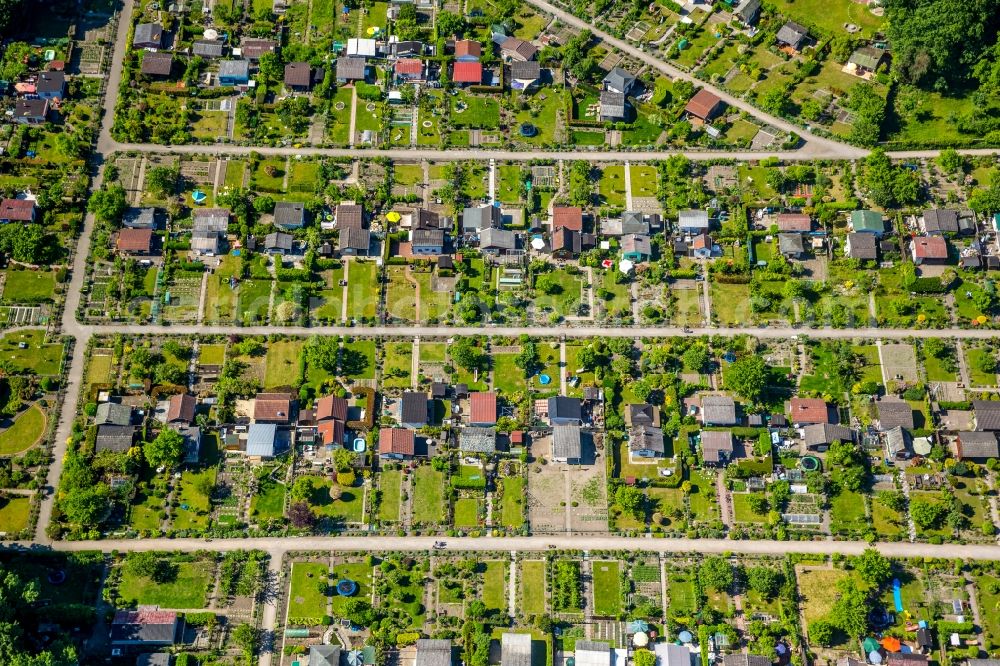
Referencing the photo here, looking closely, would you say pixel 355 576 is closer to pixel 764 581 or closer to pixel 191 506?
pixel 191 506

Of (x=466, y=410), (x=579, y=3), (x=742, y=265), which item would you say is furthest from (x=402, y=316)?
(x=579, y=3)

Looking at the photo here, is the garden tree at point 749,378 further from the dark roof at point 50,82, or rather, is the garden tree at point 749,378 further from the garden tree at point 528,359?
the dark roof at point 50,82

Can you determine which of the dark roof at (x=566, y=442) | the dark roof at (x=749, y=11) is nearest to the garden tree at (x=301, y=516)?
the dark roof at (x=566, y=442)

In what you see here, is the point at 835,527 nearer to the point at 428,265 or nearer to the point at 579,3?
the point at 428,265

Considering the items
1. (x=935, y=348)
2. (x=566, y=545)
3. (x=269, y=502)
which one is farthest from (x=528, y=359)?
(x=935, y=348)

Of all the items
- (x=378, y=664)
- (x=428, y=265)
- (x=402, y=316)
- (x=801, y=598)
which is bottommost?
(x=378, y=664)

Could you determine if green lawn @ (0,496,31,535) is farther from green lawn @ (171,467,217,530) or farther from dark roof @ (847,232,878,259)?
dark roof @ (847,232,878,259)

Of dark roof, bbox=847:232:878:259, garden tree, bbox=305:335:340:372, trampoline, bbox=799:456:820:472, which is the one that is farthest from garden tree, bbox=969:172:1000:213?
garden tree, bbox=305:335:340:372
